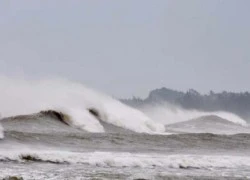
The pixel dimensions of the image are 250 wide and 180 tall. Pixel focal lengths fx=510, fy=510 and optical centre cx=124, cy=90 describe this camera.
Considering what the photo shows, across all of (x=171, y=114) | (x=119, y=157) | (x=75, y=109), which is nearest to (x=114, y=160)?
(x=119, y=157)

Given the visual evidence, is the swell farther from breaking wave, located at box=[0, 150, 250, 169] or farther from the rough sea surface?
breaking wave, located at box=[0, 150, 250, 169]

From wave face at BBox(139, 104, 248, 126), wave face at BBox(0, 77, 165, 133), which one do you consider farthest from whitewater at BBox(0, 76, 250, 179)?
wave face at BBox(139, 104, 248, 126)

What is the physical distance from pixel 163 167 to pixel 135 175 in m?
1.84

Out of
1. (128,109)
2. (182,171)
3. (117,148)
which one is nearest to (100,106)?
(128,109)

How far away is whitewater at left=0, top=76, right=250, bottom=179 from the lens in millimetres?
10094

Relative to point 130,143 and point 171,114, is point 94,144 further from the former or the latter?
point 171,114

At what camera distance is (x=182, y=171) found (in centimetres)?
1053

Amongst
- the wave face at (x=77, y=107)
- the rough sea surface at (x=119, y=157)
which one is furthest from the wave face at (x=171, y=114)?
the rough sea surface at (x=119, y=157)

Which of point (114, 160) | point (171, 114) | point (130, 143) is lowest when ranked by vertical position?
point (114, 160)

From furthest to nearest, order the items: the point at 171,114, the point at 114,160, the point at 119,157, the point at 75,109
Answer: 1. the point at 171,114
2. the point at 75,109
3. the point at 119,157
4. the point at 114,160

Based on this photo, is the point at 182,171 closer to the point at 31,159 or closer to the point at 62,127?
the point at 31,159

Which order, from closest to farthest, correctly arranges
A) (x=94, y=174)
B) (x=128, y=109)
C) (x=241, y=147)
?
1. (x=94, y=174)
2. (x=241, y=147)
3. (x=128, y=109)

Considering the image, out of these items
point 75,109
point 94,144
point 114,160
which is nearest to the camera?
point 114,160

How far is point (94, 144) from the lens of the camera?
15.2 meters
